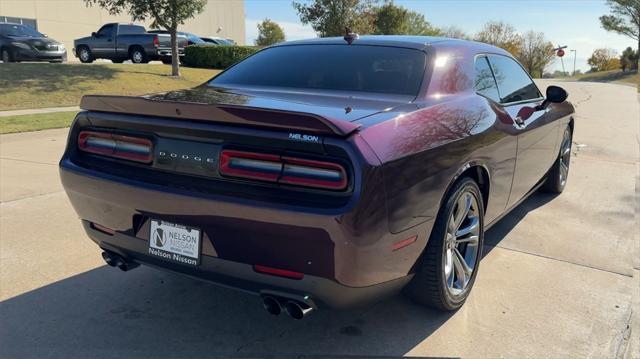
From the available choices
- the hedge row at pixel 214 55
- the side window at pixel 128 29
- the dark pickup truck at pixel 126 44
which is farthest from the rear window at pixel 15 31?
the hedge row at pixel 214 55

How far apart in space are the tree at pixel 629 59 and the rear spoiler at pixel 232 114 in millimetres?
62252

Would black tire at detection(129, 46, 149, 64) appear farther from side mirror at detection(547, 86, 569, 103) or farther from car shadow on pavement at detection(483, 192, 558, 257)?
side mirror at detection(547, 86, 569, 103)

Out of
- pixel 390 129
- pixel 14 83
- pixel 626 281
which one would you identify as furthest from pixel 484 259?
pixel 14 83

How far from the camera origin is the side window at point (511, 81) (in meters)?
4.05

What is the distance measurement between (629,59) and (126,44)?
51.4m

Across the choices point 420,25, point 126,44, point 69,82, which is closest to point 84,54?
point 126,44

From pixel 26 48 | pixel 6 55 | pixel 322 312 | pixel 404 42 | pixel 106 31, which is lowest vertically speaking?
pixel 322 312

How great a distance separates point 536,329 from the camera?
117 inches

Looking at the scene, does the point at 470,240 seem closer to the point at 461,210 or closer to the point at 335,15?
the point at 461,210

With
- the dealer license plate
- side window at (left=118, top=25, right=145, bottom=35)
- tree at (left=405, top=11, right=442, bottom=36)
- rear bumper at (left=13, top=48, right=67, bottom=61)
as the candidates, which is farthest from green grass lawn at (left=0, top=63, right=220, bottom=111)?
tree at (left=405, top=11, right=442, bottom=36)

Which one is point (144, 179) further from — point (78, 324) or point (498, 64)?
point (498, 64)

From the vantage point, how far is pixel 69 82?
14492 mm

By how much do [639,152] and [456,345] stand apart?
291 inches

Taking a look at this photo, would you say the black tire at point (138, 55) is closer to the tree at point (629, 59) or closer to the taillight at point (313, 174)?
the taillight at point (313, 174)
